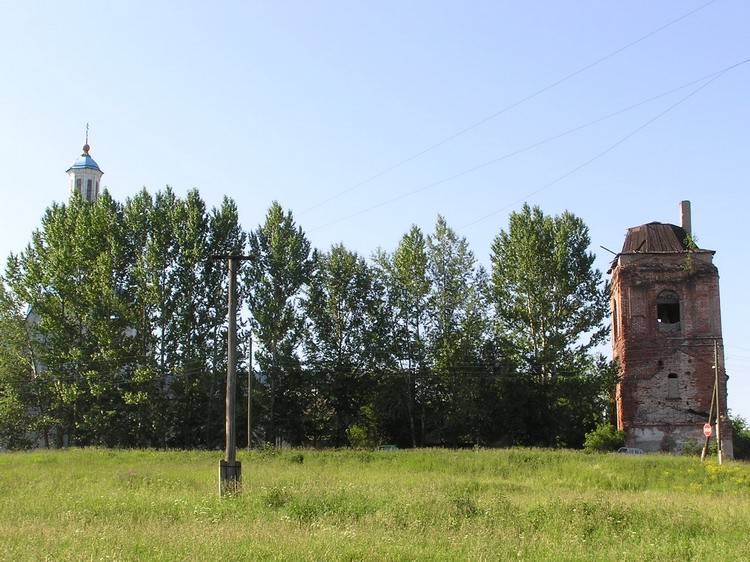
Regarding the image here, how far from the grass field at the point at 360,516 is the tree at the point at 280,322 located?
544 inches

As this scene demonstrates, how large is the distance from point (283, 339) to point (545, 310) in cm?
1306

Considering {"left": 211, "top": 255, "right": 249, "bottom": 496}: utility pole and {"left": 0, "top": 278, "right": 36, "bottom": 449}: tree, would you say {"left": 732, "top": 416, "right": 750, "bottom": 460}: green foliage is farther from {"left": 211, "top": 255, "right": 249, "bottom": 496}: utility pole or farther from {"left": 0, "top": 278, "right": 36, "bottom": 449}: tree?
{"left": 0, "top": 278, "right": 36, "bottom": 449}: tree

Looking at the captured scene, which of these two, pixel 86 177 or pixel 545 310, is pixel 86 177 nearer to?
pixel 86 177

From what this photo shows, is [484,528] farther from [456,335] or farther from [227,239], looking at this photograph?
[227,239]

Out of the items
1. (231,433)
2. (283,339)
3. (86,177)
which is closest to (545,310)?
(283,339)

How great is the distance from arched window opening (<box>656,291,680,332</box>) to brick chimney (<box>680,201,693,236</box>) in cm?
444

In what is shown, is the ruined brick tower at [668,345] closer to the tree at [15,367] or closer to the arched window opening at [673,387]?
the arched window opening at [673,387]

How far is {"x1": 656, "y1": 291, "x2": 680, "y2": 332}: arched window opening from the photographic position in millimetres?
42469

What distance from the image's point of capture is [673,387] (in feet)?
137

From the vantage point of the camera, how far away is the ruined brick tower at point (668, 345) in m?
41.2

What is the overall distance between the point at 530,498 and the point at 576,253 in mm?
25553

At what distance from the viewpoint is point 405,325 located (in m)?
44.7

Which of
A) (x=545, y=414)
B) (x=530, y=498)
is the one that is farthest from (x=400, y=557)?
(x=545, y=414)

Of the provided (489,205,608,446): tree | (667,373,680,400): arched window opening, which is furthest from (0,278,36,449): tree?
(667,373,680,400): arched window opening
